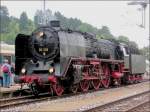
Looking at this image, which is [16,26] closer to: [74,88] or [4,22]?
[4,22]

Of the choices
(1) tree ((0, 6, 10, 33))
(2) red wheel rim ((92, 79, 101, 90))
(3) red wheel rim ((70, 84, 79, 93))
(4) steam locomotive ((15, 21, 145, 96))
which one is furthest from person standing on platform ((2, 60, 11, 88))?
(1) tree ((0, 6, 10, 33))

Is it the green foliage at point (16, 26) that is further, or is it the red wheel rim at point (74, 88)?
the green foliage at point (16, 26)

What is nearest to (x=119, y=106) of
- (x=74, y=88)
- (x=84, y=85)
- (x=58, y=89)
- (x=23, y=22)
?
(x=58, y=89)

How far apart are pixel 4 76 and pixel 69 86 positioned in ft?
13.6

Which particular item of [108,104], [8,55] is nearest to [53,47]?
[108,104]

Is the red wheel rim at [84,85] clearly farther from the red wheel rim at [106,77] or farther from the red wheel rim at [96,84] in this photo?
the red wheel rim at [106,77]

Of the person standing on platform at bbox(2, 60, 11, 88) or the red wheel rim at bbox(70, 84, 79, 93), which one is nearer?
the red wheel rim at bbox(70, 84, 79, 93)

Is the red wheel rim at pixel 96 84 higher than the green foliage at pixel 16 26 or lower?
lower

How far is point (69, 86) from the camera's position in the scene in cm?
1958

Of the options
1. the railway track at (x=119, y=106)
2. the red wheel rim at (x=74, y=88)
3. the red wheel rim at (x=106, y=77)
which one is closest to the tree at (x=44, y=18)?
the red wheel rim at (x=106, y=77)

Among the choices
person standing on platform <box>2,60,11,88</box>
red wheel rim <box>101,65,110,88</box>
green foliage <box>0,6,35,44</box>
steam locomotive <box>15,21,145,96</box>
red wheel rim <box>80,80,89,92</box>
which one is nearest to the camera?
steam locomotive <box>15,21,145,96</box>

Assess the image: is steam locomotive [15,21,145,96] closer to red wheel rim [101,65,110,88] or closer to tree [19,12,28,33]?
red wheel rim [101,65,110,88]

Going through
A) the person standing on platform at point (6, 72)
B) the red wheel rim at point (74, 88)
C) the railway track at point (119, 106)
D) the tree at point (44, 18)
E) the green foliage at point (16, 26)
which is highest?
the green foliage at point (16, 26)

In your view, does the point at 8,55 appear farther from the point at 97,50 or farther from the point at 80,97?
the point at 80,97
